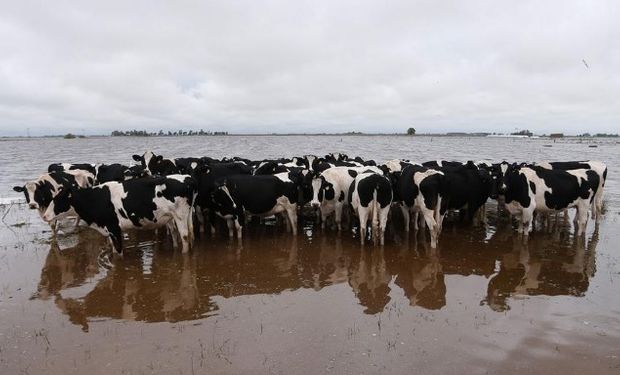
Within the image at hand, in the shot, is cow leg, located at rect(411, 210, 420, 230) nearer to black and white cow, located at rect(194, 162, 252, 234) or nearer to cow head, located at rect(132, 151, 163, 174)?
black and white cow, located at rect(194, 162, 252, 234)

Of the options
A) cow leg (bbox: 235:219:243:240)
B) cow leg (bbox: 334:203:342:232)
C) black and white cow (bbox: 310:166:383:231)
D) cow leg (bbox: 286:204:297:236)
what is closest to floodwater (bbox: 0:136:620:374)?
cow leg (bbox: 235:219:243:240)

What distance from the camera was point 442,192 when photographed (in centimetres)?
1037

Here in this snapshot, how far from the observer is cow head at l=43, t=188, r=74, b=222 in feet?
34.2

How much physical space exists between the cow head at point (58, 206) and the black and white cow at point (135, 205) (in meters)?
0.63

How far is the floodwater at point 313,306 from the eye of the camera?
17.5 ft

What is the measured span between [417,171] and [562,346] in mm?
5898

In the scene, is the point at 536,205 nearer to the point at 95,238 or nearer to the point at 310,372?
the point at 310,372

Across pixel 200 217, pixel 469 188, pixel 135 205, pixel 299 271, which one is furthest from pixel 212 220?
pixel 469 188

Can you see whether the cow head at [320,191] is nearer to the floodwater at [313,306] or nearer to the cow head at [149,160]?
the floodwater at [313,306]

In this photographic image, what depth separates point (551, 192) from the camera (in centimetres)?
1106

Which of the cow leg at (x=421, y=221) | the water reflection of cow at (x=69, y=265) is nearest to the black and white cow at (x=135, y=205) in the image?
the water reflection of cow at (x=69, y=265)

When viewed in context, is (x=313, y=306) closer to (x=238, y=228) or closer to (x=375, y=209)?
(x=375, y=209)

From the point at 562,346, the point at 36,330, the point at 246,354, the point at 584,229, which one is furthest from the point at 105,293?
the point at 584,229

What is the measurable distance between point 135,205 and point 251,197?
270 cm
